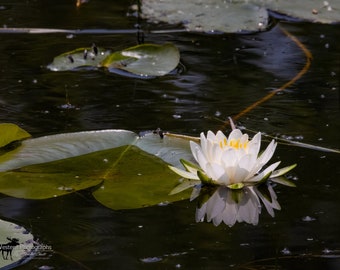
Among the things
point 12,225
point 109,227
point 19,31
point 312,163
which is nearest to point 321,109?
point 312,163

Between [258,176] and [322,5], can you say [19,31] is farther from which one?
[258,176]

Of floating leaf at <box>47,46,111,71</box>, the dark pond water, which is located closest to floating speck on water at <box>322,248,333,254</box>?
the dark pond water

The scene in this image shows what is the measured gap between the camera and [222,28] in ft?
9.62

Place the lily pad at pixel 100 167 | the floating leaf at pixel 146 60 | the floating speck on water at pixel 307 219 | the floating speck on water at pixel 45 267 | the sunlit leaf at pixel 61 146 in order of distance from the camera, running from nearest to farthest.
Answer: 1. the floating speck on water at pixel 45 267
2. the floating speck on water at pixel 307 219
3. the lily pad at pixel 100 167
4. the sunlit leaf at pixel 61 146
5. the floating leaf at pixel 146 60

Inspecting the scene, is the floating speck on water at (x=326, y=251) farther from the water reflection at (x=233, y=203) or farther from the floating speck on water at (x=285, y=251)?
the water reflection at (x=233, y=203)

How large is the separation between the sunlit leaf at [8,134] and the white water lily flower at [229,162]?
0.43m

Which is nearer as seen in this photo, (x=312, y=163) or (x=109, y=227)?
(x=109, y=227)

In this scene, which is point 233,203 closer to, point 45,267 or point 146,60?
point 45,267

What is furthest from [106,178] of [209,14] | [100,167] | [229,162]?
[209,14]

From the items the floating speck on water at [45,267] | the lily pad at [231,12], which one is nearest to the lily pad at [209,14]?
the lily pad at [231,12]

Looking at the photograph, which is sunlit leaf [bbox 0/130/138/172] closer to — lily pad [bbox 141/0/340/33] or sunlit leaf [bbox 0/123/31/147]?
sunlit leaf [bbox 0/123/31/147]

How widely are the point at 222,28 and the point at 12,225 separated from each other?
1.58 m

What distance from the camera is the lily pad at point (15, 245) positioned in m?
1.43

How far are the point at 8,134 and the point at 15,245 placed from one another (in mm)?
502
